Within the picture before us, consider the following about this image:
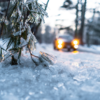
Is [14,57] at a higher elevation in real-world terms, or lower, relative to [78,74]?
higher

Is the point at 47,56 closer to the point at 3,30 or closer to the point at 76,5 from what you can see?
the point at 3,30

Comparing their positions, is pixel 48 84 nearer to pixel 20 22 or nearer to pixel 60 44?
pixel 20 22

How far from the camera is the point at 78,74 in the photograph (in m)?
2.65

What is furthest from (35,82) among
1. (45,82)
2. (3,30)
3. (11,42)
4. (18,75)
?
(3,30)

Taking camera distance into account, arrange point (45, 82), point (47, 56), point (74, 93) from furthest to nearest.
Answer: point (47, 56), point (45, 82), point (74, 93)

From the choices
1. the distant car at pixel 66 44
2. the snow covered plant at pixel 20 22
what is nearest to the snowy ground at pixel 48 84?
the snow covered plant at pixel 20 22

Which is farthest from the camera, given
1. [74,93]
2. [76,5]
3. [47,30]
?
[47,30]

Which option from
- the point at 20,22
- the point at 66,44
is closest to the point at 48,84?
the point at 20,22

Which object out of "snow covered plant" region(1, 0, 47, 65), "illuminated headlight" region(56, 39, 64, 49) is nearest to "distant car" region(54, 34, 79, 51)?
"illuminated headlight" region(56, 39, 64, 49)

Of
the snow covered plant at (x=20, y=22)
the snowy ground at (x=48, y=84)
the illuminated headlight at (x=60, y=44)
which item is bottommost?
the illuminated headlight at (x=60, y=44)

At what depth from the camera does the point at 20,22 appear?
9.77ft

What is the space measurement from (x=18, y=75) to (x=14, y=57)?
70 cm

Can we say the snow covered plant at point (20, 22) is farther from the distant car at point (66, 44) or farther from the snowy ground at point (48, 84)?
the distant car at point (66, 44)

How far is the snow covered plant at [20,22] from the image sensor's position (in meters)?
2.88
